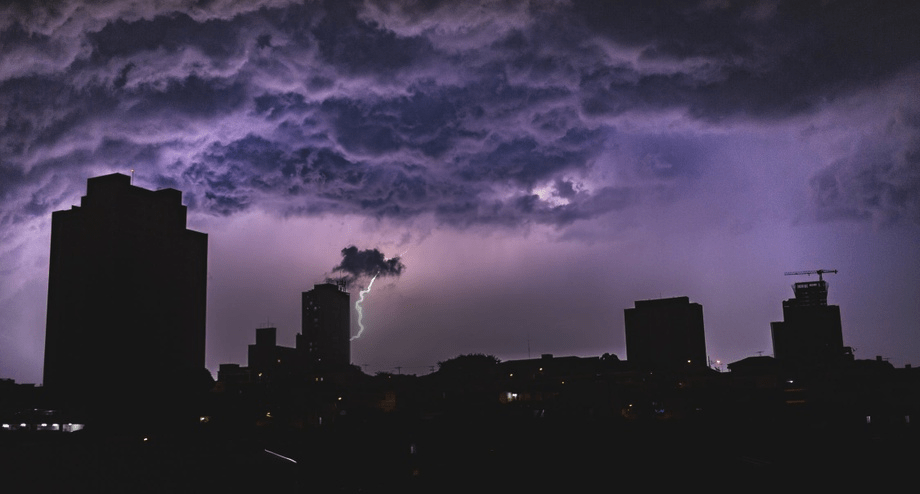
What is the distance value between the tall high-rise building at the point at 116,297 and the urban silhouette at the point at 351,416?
29 centimetres

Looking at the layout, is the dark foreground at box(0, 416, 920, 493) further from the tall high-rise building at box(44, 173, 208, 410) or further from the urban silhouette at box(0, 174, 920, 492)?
the tall high-rise building at box(44, 173, 208, 410)

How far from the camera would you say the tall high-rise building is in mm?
102625

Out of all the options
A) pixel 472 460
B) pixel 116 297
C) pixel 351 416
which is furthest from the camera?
pixel 116 297

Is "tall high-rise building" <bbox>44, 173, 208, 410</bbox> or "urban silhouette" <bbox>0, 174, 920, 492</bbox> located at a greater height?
"tall high-rise building" <bbox>44, 173, 208, 410</bbox>

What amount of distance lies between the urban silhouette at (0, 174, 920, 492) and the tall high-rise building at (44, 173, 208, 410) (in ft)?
0.94

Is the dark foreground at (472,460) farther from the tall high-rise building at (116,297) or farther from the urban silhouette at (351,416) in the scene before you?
the tall high-rise building at (116,297)

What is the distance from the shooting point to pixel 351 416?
9881 cm

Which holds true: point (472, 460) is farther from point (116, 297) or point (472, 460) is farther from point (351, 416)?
point (116, 297)

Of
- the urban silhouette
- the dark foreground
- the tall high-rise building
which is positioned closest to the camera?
the dark foreground

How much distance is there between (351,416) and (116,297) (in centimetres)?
4095

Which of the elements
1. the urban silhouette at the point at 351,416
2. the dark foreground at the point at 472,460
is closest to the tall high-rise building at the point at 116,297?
the urban silhouette at the point at 351,416

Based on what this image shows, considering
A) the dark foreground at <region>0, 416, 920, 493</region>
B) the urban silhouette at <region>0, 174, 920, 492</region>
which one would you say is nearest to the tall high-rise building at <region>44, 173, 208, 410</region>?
the urban silhouette at <region>0, 174, 920, 492</region>

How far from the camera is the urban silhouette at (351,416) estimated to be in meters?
30.2

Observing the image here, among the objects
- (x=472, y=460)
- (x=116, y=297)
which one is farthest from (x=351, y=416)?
(x=472, y=460)
